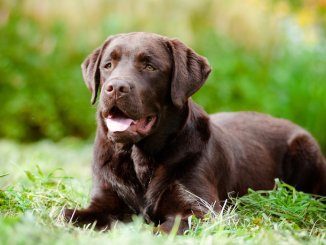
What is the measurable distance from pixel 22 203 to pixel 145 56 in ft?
4.65

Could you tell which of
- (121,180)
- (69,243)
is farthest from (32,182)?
(69,243)

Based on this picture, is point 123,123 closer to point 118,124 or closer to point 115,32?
point 118,124

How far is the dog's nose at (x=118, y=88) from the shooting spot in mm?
4957

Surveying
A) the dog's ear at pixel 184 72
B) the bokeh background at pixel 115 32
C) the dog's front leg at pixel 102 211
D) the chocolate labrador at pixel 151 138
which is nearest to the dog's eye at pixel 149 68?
the chocolate labrador at pixel 151 138

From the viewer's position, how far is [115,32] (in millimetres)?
12570

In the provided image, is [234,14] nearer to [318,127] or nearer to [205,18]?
[205,18]

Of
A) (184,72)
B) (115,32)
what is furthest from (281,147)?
(115,32)

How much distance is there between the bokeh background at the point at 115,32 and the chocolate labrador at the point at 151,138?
5718mm

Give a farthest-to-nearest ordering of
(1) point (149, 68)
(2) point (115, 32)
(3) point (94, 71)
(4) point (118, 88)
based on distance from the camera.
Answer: (2) point (115, 32), (3) point (94, 71), (1) point (149, 68), (4) point (118, 88)

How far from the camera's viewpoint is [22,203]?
16.9 feet

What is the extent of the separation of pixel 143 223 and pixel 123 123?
29.3 inches

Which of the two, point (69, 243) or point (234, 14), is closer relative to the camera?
point (69, 243)

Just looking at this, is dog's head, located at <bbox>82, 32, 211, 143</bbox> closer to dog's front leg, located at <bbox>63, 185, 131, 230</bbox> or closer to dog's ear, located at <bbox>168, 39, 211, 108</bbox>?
dog's ear, located at <bbox>168, 39, 211, 108</bbox>

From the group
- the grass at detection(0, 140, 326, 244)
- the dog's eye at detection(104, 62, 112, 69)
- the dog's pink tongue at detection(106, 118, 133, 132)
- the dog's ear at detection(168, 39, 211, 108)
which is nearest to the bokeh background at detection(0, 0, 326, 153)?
the grass at detection(0, 140, 326, 244)
